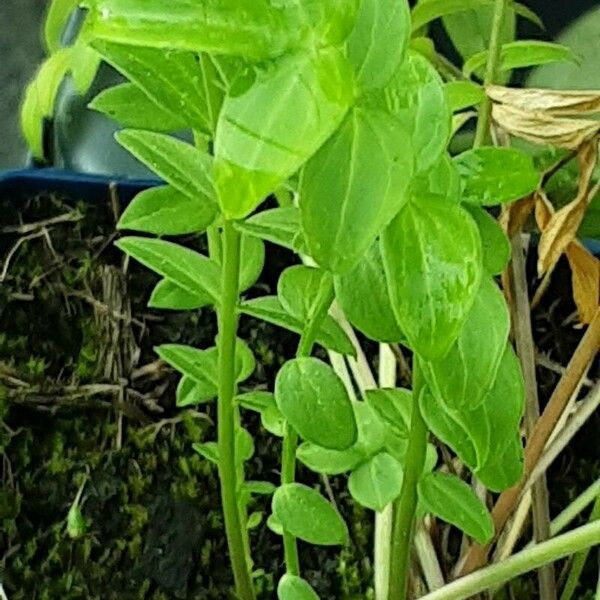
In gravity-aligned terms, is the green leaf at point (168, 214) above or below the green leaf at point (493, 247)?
below

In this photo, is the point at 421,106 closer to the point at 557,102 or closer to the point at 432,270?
the point at 432,270

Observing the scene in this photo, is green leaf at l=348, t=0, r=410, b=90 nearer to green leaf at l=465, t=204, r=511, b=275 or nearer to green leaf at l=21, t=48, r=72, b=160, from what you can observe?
green leaf at l=465, t=204, r=511, b=275

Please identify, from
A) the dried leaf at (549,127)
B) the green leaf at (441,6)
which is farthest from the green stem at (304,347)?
the green leaf at (441,6)

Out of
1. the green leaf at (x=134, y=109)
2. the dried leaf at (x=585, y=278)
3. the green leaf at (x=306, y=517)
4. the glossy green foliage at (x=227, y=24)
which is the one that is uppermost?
the glossy green foliage at (x=227, y=24)

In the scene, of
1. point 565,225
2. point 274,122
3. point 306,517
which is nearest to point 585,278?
point 565,225

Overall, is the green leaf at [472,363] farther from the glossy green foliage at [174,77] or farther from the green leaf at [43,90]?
the green leaf at [43,90]

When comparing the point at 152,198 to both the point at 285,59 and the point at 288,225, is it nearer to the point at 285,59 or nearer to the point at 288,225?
the point at 288,225
